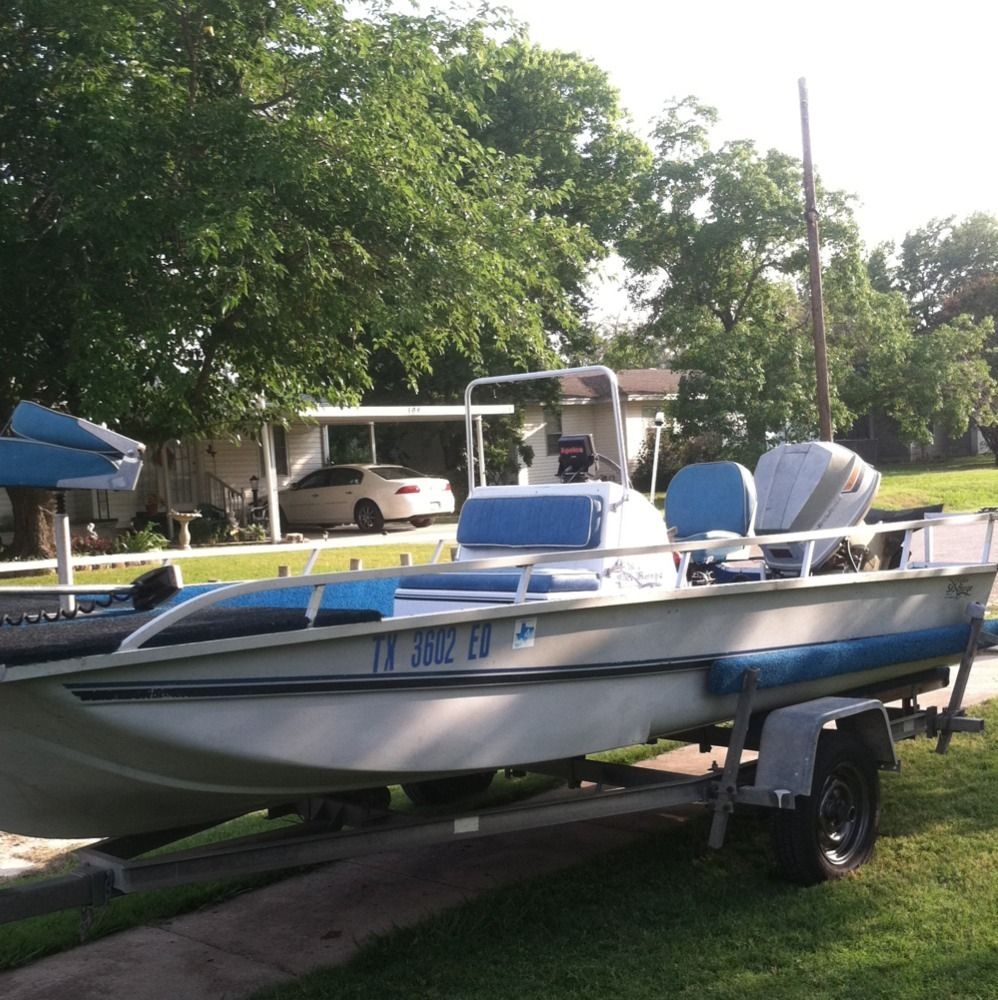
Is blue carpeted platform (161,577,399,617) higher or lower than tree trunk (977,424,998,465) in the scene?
lower

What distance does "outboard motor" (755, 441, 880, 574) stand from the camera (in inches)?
264

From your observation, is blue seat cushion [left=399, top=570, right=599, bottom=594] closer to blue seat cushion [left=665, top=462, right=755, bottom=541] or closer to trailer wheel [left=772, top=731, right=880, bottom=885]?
trailer wheel [left=772, top=731, right=880, bottom=885]

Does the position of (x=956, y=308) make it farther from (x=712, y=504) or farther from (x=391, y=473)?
(x=712, y=504)

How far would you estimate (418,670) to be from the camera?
431cm

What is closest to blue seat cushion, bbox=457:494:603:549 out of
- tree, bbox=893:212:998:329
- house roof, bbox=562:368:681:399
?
house roof, bbox=562:368:681:399

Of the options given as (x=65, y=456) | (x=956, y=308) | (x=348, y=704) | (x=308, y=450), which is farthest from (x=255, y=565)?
(x=956, y=308)

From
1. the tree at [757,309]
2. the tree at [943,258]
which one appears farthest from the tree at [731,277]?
the tree at [943,258]

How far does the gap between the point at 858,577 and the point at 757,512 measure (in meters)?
1.16

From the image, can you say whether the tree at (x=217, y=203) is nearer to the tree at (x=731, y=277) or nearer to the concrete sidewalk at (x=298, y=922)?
the concrete sidewalk at (x=298, y=922)

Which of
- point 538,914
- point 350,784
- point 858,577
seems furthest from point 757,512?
point 350,784

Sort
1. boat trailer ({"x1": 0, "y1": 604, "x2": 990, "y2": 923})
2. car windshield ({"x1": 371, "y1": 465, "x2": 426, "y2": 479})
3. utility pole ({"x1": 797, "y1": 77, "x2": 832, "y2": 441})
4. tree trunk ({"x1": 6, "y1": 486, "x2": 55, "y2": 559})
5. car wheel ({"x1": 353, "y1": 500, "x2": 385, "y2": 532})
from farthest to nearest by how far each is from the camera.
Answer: car windshield ({"x1": 371, "y1": 465, "x2": 426, "y2": 479}) → car wheel ({"x1": 353, "y1": 500, "x2": 385, "y2": 532}) → utility pole ({"x1": 797, "y1": 77, "x2": 832, "y2": 441}) → tree trunk ({"x1": 6, "y1": 486, "x2": 55, "y2": 559}) → boat trailer ({"x1": 0, "y1": 604, "x2": 990, "y2": 923})

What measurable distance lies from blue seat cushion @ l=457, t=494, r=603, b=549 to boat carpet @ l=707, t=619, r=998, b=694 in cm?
106

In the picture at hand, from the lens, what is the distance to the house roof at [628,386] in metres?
37.9

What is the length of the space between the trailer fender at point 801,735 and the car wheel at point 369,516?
1998cm
